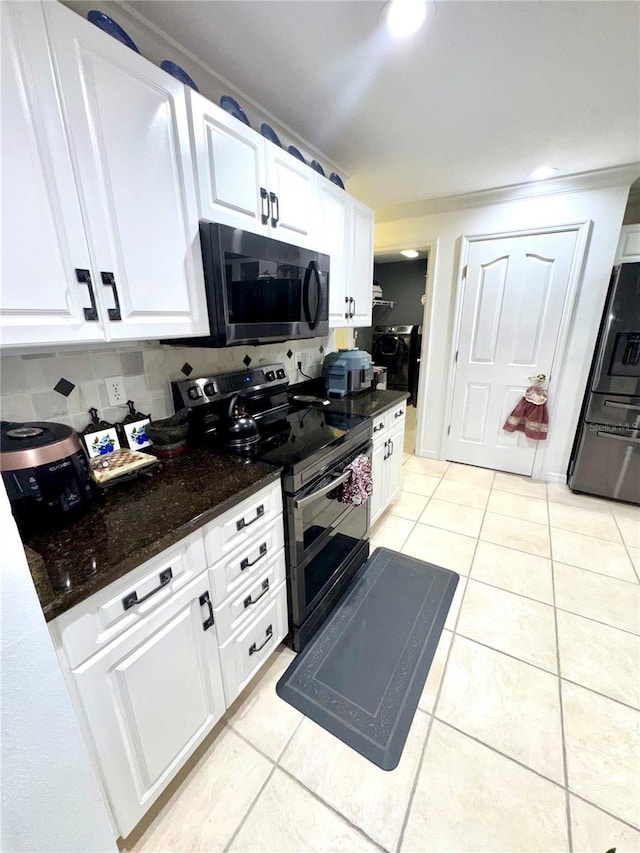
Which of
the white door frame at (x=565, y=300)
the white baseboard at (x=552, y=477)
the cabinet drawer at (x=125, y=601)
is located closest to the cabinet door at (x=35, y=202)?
the cabinet drawer at (x=125, y=601)

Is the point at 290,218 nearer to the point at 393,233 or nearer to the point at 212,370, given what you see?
the point at 212,370

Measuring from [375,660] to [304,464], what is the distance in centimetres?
98

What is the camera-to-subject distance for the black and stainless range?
1352 millimetres

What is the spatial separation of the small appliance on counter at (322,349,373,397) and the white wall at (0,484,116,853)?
73.8 inches

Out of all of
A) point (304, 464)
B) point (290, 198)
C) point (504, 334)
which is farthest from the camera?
point (504, 334)

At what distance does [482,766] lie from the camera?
45.8 inches

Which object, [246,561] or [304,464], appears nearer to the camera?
[246,561]

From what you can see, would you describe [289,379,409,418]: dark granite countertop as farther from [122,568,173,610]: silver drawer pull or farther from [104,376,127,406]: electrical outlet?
[122,568,173,610]: silver drawer pull

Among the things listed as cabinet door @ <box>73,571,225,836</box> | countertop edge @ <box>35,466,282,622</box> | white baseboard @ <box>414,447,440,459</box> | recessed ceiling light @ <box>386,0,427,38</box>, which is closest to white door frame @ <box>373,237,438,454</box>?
white baseboard @ <box>414,447,440,459</box>

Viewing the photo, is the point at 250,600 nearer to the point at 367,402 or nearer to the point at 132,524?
the point at 132,524

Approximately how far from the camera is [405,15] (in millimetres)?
1086

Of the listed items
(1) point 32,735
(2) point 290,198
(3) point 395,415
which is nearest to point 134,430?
(1) point 32,735

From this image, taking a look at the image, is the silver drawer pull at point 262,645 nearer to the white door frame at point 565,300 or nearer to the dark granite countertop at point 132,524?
the dark granite countertop at point 132,524

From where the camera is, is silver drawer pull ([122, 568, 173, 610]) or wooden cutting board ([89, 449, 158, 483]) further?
wooden cutting board ([89, 449, 158, 483])
